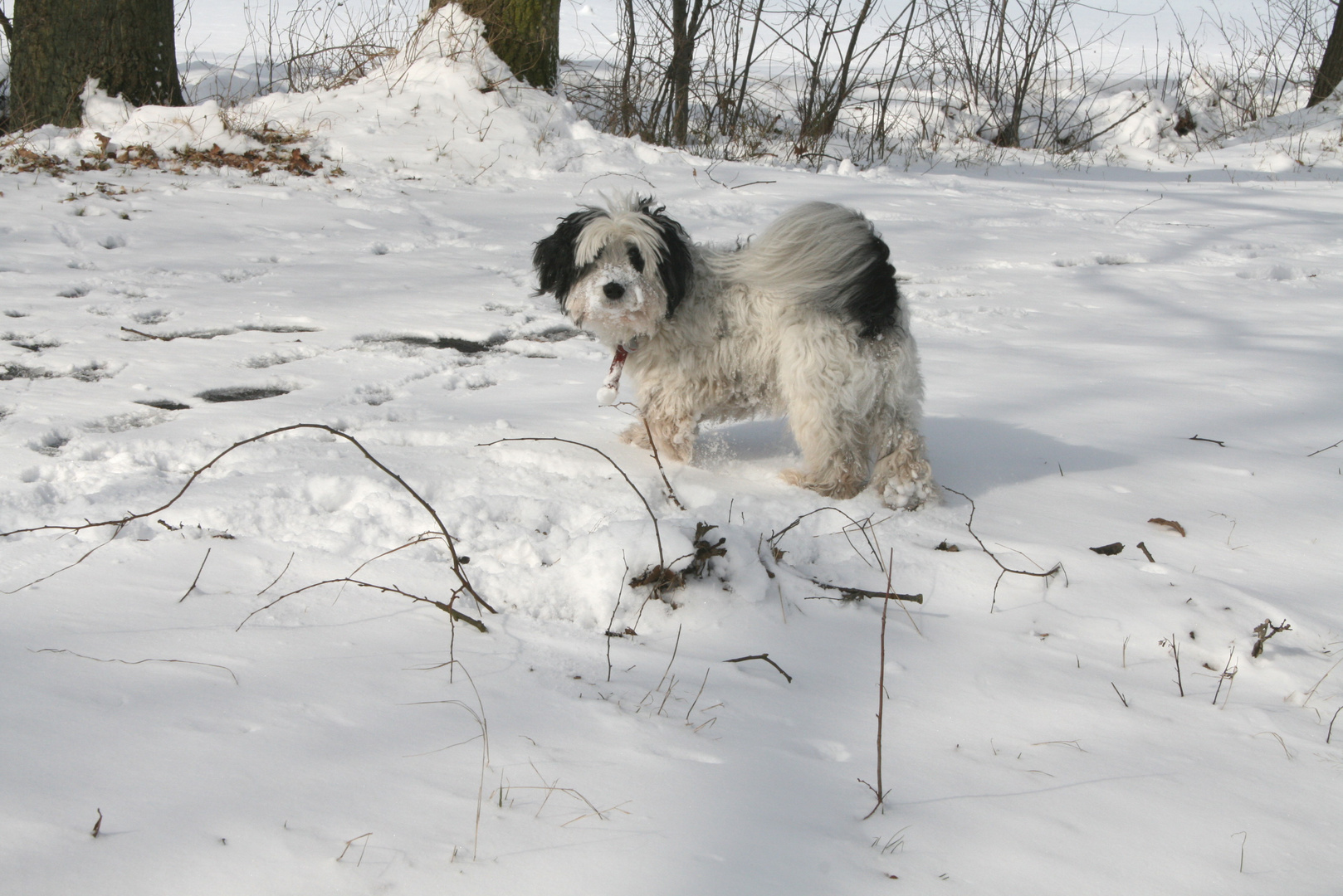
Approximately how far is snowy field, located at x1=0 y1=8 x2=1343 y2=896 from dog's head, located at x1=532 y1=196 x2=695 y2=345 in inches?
19.7

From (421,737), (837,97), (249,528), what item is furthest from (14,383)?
(837,97)

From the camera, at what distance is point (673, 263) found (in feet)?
10.4

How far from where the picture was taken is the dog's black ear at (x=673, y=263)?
10.4 ft

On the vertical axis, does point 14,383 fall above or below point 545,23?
below

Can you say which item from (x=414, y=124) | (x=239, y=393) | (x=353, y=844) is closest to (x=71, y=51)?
(x=414, y=124)

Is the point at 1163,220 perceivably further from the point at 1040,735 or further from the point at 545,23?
the point at 1040,735

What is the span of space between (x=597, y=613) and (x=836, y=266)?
1496mm

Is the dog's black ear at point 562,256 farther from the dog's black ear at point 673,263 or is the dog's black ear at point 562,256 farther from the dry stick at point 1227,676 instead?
the dry stick at point 1227,676

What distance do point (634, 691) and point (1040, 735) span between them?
0.82 metres

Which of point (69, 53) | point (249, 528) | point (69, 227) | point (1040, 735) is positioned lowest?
point (1040, 735)

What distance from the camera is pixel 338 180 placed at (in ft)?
23.0

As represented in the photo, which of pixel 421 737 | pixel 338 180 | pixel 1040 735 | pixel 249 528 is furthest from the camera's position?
pixel 338 180

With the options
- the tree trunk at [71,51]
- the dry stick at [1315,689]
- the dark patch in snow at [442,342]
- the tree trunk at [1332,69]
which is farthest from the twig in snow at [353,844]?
the tree trunk at [1332,69]

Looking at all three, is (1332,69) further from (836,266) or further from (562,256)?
(562,256)
